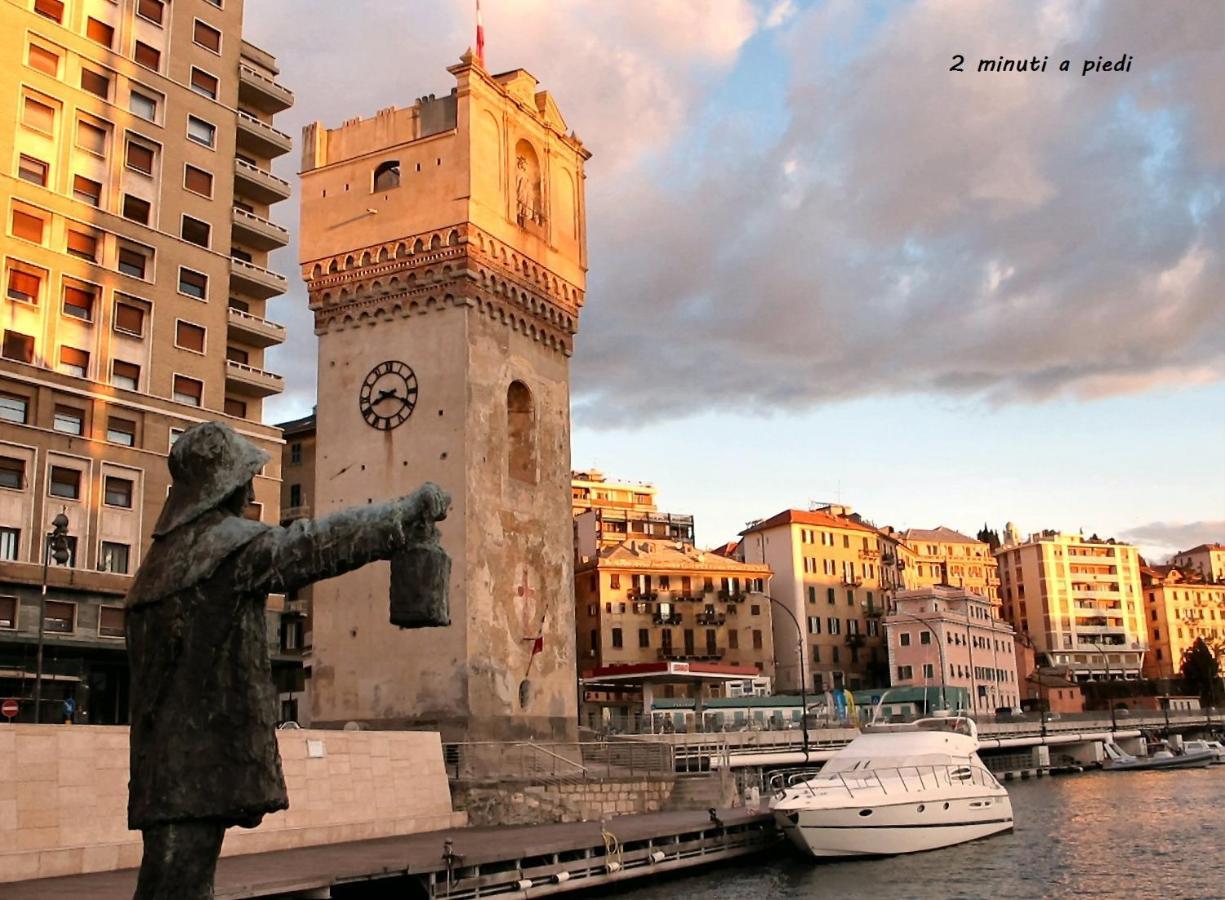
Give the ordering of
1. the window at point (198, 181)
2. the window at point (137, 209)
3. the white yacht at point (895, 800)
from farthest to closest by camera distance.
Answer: the window at point (198, 181), the window at point (137, 209), the white yacht at point (895, 800)

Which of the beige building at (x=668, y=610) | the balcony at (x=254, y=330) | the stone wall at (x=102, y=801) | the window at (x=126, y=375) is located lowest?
the stone wall at (x=102, y=801)

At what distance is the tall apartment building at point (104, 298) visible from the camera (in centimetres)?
3700

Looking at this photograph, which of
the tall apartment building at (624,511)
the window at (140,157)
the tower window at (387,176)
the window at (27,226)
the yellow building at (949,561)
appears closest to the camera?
the window at (27,226)

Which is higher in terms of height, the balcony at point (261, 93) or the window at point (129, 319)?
the balcony at point (261, 93)

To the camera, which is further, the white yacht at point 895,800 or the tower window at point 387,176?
the tower window at point 387,176

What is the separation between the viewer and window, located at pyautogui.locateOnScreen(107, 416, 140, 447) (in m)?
39.8

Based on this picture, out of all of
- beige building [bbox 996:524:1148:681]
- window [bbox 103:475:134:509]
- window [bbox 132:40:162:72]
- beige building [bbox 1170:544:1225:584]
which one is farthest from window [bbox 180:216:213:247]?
beige building [bbox 1170:544:1225:584]

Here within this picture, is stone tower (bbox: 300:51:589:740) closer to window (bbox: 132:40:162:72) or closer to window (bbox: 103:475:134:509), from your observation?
window (bbox: 103:475:134:509)

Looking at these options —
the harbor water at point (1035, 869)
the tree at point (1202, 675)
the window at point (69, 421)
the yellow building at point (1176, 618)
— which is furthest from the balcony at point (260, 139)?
the yellow building at point (1176, 618)

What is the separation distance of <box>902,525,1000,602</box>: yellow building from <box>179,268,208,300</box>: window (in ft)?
252

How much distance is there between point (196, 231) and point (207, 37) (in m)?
7.64

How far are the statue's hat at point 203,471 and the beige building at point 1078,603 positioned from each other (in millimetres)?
122902

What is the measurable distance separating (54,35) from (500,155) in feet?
49.8

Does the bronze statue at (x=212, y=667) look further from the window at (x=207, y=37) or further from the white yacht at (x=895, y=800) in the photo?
the window at (x=207, y=37)
